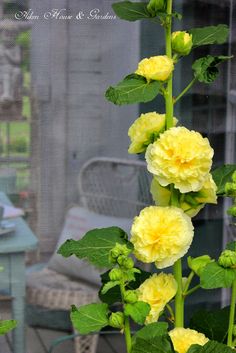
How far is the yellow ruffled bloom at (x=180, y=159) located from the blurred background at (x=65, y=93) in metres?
0.85

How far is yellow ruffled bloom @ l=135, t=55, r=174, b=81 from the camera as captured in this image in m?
1.11

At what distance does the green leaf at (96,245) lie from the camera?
112 centimetres

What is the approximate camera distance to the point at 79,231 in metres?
2.01

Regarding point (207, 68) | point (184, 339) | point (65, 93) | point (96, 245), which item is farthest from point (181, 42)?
point (65, 93)

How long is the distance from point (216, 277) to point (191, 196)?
0.13 metres

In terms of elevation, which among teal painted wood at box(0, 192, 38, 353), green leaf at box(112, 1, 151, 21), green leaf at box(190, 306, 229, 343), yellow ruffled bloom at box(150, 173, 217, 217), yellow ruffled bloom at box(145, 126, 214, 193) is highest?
green leaf at box(112, 1, 151, 21)

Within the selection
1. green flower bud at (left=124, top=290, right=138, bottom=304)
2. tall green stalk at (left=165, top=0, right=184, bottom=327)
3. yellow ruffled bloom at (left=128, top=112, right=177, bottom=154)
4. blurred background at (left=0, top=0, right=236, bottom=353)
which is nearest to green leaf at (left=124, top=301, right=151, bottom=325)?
green flower bud at (left=124, top=290, right=138, bottom=304)

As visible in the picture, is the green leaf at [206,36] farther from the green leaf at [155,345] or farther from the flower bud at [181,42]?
the green leaf at [155,345]

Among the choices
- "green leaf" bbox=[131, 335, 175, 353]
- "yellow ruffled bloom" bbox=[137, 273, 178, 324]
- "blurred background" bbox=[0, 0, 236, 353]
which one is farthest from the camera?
"blurred background" bbox=[0, 0, 236, 353]

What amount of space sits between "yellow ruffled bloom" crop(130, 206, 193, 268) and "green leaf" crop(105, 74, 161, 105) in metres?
0.15

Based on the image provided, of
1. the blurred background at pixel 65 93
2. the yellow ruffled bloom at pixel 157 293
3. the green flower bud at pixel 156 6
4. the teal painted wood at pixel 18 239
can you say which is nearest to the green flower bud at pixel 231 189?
the yellow ruffled bloom at pixel 157 293

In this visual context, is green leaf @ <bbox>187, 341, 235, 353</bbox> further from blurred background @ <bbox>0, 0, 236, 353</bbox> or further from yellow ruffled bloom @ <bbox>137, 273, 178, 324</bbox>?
blurred background @ <bbox>0, 0, 236, 353</bbox>

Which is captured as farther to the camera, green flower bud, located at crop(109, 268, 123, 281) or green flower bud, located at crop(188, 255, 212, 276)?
green flower bud, located at crop(188, 255, 212, 276)

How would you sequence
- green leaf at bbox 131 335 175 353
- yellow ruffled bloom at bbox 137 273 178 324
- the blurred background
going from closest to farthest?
1. green leaf at bbox 131 335 175 353
2. yellow ruffled bloom at bbox 137 273 178 324
3. the blurred background
